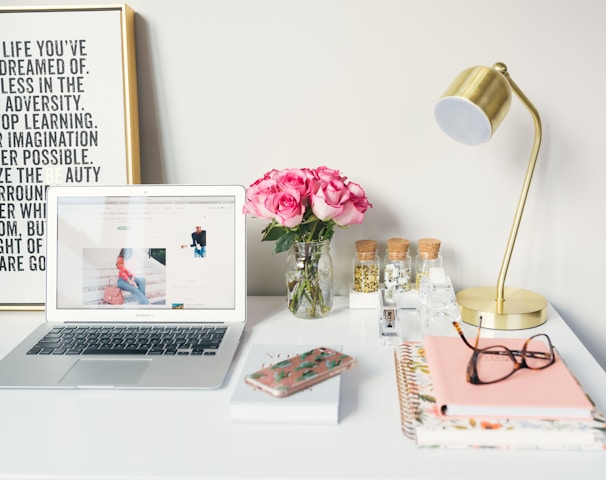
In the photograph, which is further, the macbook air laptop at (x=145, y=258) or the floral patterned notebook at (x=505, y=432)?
the macbook air laptop at (x=145, y=258)

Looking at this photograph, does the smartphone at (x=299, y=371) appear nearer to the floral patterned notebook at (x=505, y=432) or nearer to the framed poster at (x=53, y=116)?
the floral patterned notebook at (x=505, y=432)

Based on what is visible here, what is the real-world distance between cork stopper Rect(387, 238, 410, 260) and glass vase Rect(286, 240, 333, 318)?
0.42 ft

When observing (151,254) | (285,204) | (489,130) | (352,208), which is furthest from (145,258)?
(489,130)

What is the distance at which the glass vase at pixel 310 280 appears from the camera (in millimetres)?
1195

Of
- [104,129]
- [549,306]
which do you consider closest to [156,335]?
[104,129]

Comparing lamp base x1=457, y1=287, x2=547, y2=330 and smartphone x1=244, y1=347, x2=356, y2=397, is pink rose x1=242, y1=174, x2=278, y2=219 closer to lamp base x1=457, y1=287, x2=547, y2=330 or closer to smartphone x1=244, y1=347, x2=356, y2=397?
smartphone x1=244, y1=347, x2=356, y2=397

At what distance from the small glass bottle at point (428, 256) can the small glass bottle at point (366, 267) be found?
9cm

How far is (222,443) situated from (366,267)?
22.0 inches

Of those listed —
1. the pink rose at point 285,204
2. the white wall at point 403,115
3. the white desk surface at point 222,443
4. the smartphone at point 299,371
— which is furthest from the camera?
the white wall at point 403,115

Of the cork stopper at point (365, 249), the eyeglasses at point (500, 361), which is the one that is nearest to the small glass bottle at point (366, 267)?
the cork stopper at point (365, 249)

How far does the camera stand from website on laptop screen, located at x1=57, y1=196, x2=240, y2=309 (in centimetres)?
117

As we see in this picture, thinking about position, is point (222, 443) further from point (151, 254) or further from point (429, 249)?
point (429, 249)

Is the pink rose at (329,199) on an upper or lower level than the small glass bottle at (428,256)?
upper

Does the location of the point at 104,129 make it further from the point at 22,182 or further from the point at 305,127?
Result: the point at 305,127
